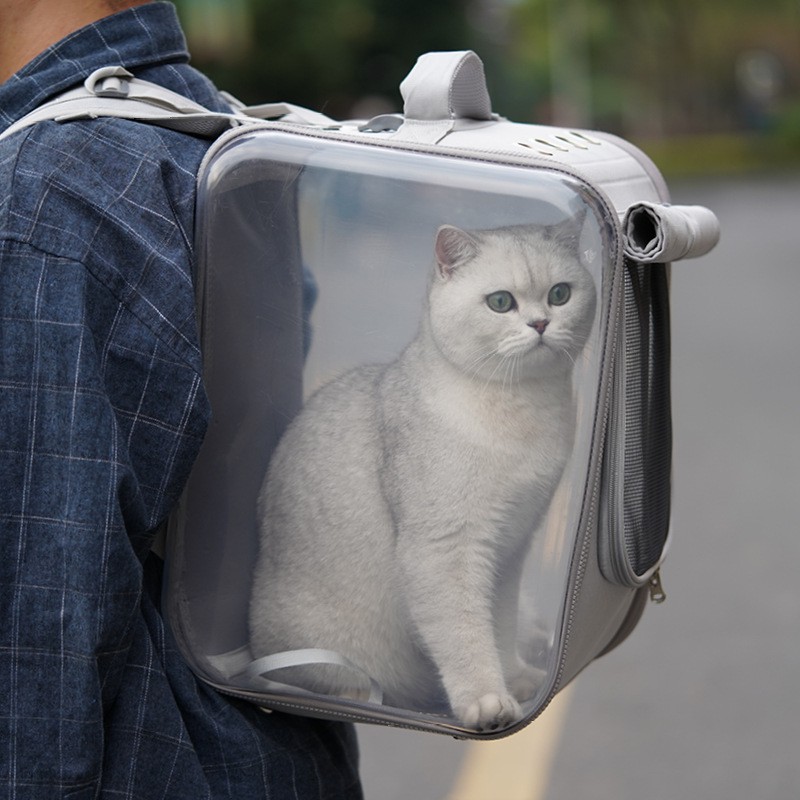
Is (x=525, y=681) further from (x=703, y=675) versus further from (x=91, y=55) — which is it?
(x=703, y=675)

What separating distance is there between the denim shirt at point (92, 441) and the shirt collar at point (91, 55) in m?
0.14

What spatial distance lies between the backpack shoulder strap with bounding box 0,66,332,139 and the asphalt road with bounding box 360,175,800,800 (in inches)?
96.6

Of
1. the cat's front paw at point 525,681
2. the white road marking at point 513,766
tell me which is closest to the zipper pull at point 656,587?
the cat's front paw at point 525,681

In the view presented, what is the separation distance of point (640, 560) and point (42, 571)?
655mm

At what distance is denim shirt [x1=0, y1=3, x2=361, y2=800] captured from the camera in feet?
4.35

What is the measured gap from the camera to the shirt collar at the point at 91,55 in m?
1.54

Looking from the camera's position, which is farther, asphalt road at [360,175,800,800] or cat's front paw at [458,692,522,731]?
asphalt road at [360,175,800,800]

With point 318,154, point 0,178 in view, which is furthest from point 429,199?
point 0,178

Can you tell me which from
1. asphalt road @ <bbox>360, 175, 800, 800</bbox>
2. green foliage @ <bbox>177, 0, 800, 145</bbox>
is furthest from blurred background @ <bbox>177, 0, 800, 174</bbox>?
asphalt road @ <bbox>360, 175, 800, 800</bbox>

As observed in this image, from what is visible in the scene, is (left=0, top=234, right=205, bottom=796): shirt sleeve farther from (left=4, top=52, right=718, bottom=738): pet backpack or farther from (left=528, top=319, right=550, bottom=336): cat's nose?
(left=528, top=319, right=550, bottom=336): cat's nose

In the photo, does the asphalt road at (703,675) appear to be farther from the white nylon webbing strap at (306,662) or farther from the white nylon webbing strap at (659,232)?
the white nylon webbing strap at (659,232)

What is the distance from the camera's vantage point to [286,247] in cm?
147

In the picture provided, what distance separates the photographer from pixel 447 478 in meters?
1.42

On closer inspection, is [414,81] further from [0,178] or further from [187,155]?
[0,178]
